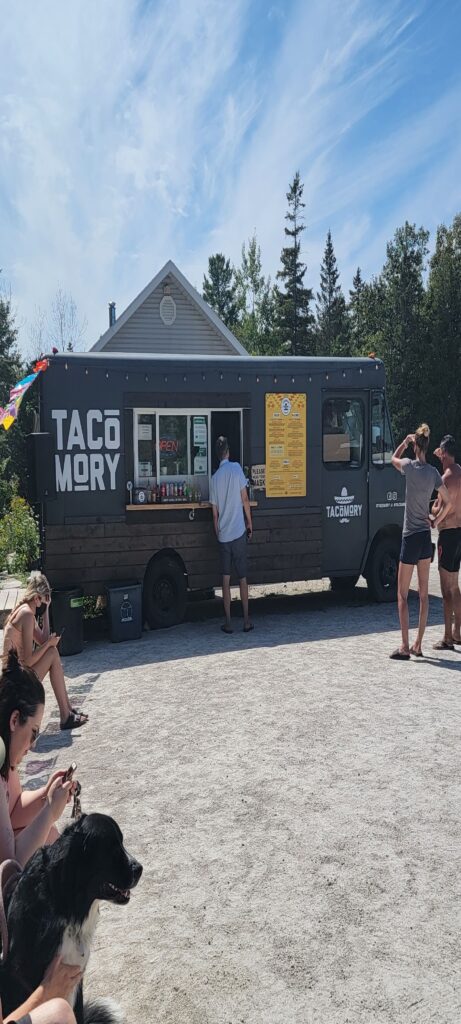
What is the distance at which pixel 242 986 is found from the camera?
3027mm

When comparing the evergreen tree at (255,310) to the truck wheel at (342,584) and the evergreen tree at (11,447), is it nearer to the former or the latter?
the evergreen tree at (11,447)

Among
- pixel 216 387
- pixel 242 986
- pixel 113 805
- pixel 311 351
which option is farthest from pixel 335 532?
pixel 311 351

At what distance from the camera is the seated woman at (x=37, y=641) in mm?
5801

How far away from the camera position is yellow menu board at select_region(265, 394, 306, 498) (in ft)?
31.3

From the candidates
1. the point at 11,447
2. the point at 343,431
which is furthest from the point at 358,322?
the point at 343,431

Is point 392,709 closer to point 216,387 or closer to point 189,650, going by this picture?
point 189,650

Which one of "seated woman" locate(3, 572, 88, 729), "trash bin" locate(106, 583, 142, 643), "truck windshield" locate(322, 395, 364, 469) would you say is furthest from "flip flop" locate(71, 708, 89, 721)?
"truck windshield" locate(322, 395, 364, 469)

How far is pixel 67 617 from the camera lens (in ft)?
27.2

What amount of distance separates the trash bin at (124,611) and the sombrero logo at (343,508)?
266cm

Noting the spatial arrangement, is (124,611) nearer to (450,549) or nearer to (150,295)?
(450,549)

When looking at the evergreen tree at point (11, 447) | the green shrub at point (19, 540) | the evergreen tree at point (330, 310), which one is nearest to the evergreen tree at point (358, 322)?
the evergreen tree at point (330, 310)

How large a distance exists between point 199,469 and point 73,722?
158 inches

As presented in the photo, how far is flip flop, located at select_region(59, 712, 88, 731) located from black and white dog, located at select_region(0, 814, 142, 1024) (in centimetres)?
366

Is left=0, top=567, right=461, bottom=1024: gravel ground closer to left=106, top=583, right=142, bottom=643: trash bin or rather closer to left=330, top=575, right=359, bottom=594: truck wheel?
left=106, top=583, right=142, bottom=643: trash bin
